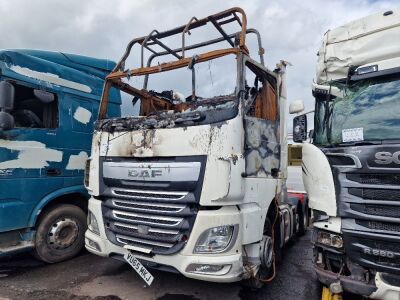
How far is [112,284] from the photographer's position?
13.9ft

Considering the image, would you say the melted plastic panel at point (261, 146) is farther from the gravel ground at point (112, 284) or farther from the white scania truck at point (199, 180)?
the gravel ground at point (112, 284)

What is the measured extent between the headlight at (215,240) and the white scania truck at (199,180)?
0.03 ft

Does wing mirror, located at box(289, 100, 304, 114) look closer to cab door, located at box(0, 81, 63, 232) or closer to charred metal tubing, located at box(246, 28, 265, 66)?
charred metal tubing, located at box(246, 28, 265, 66)

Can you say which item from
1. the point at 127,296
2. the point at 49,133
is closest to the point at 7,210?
the point at 49,133

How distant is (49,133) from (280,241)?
3.73 m

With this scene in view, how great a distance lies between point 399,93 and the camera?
3314mm

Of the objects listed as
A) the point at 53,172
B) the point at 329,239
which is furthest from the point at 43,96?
the point at 329,239

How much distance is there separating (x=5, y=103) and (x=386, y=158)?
4332 millimetres

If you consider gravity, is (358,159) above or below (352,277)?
above

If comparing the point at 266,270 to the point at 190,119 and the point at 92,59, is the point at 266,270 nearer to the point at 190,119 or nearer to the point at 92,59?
the point at 190,119

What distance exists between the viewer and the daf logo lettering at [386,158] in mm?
2887

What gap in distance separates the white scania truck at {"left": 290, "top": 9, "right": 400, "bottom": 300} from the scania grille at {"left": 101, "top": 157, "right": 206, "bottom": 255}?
53.7 inches

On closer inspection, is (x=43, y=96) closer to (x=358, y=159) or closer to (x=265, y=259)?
(x=265, y=259)

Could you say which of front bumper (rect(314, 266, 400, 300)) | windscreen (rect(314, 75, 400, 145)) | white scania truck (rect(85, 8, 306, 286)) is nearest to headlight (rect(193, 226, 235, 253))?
white scania truck (rect(85, 8, 306, 286))
